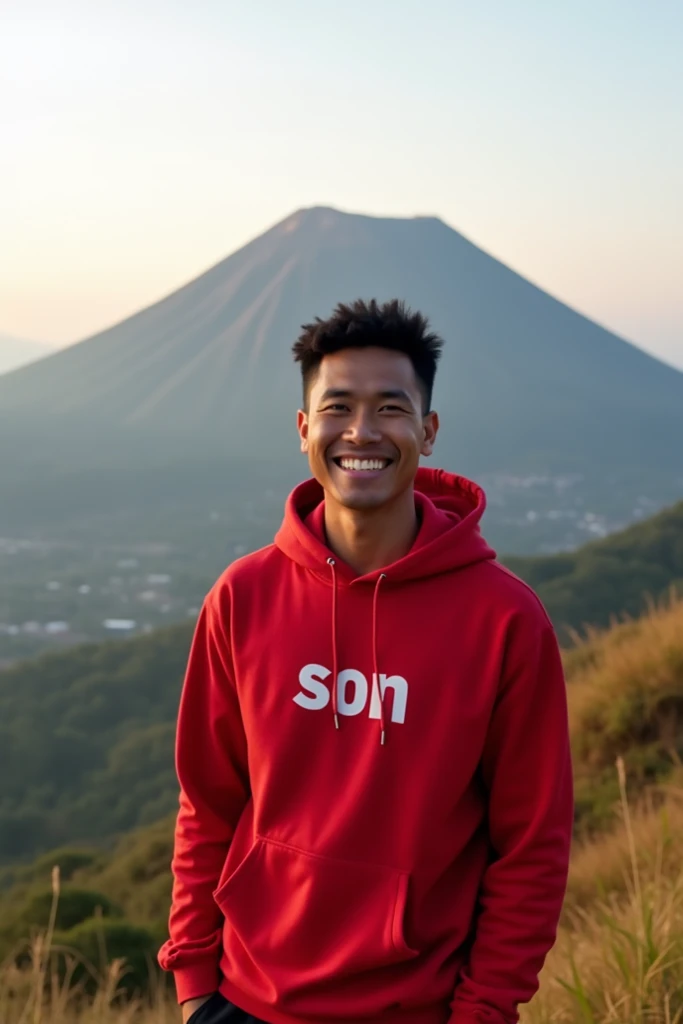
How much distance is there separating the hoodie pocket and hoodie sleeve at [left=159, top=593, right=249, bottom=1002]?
0.38ft

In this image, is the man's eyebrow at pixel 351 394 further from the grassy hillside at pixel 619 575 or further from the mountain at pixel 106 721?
the mountain at pixel 106 721

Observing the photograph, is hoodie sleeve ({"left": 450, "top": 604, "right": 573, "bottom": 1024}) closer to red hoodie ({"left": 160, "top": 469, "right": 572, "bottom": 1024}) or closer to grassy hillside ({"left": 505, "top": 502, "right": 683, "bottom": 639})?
red hoodie ({"left": 160, "top": 469, "right": 572, "bottom": 1024})

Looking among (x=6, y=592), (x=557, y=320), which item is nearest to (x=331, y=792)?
(x=6, y=592)

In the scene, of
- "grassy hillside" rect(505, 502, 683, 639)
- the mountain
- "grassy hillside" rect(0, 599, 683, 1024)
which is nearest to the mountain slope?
the mountain

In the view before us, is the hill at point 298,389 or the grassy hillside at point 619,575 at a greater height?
the hill at point 298,389

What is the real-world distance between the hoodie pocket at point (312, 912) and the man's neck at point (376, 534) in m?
0.49

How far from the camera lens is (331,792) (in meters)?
1.65

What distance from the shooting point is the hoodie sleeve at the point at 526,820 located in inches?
62.2

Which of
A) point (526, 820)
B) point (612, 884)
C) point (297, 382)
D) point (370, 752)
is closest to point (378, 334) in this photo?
point (370, 752)

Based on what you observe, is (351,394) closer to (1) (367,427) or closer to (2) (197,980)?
(1) (367,427)

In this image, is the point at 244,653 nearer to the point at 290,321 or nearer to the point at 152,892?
the point at 152,892

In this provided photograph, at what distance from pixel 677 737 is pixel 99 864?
8.95 meters

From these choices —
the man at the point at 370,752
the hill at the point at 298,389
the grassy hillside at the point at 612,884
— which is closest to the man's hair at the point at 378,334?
the man at the point at 370,752

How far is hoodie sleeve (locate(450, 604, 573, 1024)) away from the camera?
158 cm
